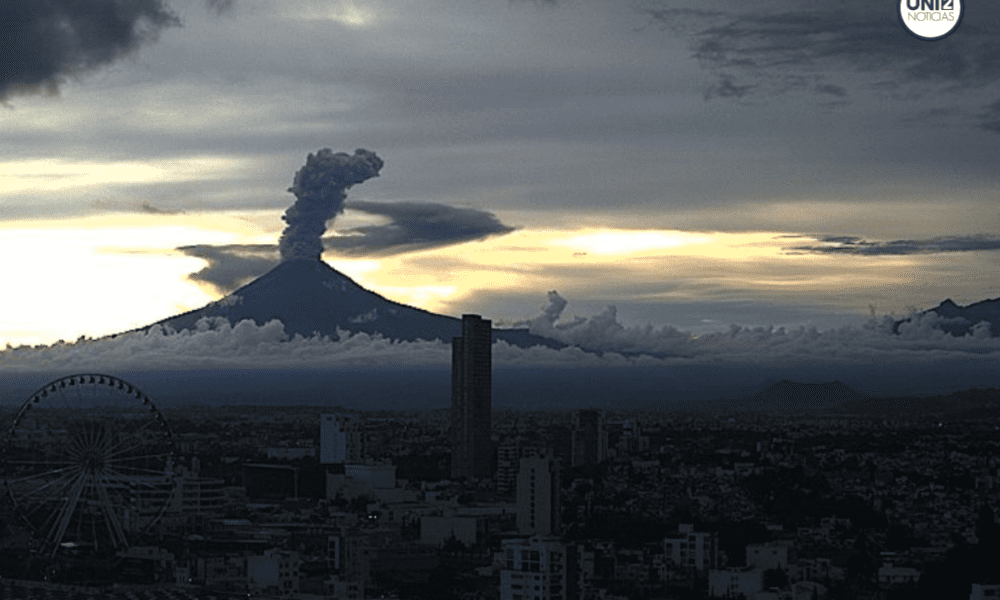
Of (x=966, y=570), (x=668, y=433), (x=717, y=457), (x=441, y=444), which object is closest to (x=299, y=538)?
(x=966, y=570)

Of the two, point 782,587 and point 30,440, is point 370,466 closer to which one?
point 30,440

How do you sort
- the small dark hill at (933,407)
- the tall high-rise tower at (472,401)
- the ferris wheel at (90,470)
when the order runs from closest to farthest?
1. the ferris wheel at (90,470)
2. the tall high-rise tower at (472,401)
3. the small dark hill at (933,407)

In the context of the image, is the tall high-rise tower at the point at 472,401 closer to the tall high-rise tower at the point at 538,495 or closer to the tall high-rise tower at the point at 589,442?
the tall high-rise tower at the point at 589,442

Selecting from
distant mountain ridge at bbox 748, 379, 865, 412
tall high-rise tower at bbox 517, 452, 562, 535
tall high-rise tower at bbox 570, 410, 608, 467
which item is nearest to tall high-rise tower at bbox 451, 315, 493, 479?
tall high-rise tower at bbox 570, 410, 608, 467

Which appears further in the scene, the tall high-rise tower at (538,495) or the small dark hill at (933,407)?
the small dark hill at (933,407)

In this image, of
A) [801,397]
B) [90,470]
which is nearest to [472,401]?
[90,470]

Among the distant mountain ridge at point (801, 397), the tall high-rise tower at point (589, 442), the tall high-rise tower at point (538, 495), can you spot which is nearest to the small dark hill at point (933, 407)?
the distant mountain ridge at point (801, 397)

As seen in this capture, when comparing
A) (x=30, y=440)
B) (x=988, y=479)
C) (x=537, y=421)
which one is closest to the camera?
(x=30, y=440)
